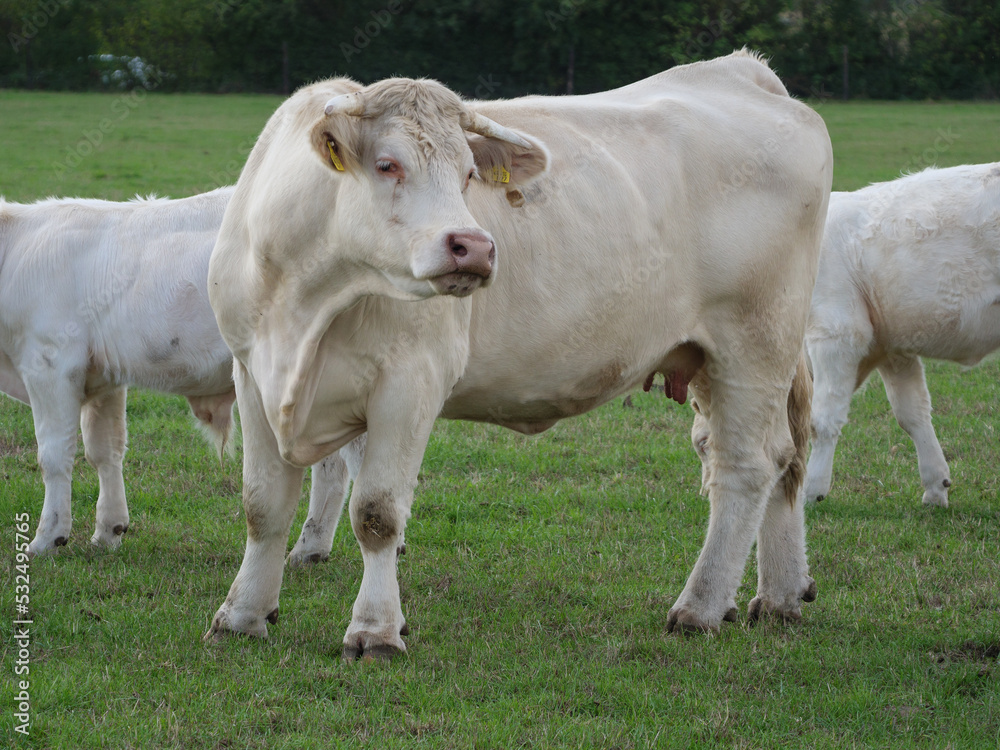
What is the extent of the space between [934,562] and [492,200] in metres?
3.24

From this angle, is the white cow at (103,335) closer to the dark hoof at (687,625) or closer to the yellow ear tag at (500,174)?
the dark hoof at (687,625)

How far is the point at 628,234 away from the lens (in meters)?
4.53

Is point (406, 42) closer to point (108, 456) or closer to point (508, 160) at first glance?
point (108, 456)

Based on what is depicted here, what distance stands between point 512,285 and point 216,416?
250 cm

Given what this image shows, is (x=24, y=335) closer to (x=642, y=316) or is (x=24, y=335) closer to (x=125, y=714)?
(x=125, y=714)

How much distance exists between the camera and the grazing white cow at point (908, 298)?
6891 mm

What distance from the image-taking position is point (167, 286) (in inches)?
232

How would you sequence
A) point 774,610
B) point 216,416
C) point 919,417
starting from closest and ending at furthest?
point 774,610
point 216,416
point 919,417
